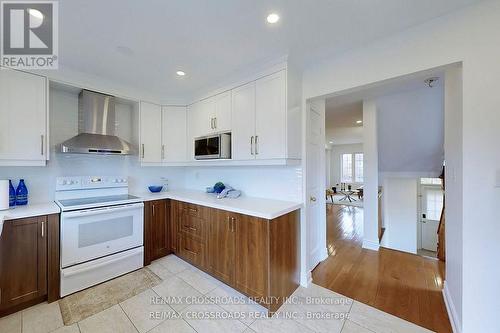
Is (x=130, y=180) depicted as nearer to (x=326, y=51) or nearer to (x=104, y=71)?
(x=104, y=71)

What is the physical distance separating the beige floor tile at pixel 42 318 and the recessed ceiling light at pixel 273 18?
10.1ft

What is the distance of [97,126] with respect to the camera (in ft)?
8.53

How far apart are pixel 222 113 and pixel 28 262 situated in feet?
8.25

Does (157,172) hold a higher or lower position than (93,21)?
lower

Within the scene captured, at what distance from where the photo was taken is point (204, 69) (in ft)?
7.71

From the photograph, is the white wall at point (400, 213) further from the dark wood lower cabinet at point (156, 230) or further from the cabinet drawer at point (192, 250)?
the dark wood lower cabinet at point (156, 230)


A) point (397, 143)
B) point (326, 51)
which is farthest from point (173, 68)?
point (397, 143)

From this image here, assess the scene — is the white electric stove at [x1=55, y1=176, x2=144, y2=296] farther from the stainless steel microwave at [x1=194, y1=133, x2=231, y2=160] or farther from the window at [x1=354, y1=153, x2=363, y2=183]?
the window at [x1=354, y1=153, x2=363, y2=183]

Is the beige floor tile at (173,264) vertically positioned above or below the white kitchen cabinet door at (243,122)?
below

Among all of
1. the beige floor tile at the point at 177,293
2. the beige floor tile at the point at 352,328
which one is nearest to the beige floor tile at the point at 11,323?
the beige floor tile at the point at 177,293

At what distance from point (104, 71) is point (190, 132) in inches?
51.3

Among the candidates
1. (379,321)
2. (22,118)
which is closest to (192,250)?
(379,321)

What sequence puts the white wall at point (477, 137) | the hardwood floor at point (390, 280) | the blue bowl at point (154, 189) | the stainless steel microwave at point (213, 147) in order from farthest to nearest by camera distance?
1. the blue bowl at point (154, 189)
2. the stainless steel microwave at point (213, 147)
3. the hardwood floor at point (390, 280)
4. the white wall at point (477, 137)

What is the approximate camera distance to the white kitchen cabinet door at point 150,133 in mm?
2969
